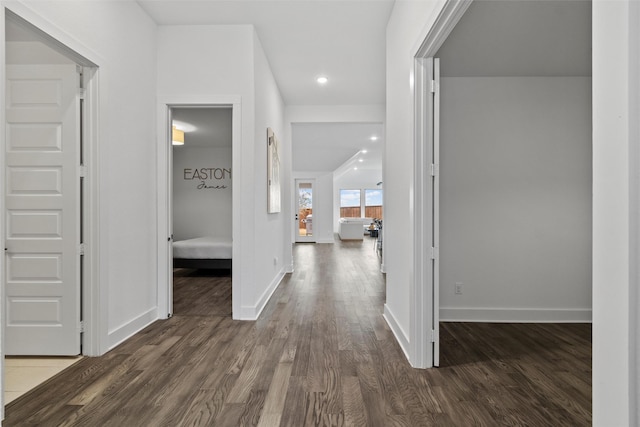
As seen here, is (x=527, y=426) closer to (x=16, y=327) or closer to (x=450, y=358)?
(x=450, y=358)

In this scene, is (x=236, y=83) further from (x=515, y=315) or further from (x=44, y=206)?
(x=515, y=315)

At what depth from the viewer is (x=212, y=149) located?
23.8ft

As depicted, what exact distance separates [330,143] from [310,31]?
4815 millimetres

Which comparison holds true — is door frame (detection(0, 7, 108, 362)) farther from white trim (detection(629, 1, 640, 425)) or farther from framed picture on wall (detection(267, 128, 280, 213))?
white trim (detection(629, 1, 640, 425))

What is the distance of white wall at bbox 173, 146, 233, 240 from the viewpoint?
23.8ft

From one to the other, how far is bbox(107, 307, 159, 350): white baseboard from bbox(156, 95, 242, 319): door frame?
4.4 inches

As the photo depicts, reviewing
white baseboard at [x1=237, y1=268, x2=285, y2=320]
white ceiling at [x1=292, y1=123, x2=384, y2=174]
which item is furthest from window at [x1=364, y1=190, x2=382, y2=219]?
white baseboard at [x1=237, y1=268, x2=285, y2=320]

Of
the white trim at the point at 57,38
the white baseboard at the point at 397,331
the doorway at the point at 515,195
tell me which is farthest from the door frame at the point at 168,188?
the doorway at the point at 515,195

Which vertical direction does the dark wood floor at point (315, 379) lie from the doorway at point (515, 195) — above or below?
below

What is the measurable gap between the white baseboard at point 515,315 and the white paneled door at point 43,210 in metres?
3.23

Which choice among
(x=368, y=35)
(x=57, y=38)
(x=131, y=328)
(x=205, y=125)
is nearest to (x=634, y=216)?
(x=57, y=38)

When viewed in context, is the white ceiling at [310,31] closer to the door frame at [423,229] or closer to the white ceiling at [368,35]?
the white ceiling at [368,35]

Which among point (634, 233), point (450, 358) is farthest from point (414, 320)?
point (634, 233)

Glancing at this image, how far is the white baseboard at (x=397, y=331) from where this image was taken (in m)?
2.50
